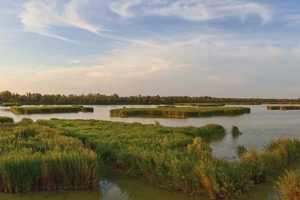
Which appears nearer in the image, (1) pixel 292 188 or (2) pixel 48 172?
(1) pixel 292 188

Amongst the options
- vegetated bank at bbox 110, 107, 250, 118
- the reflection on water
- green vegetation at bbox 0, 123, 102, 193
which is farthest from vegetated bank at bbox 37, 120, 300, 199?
vegetated bank at bbox 110, 107, 250, 118

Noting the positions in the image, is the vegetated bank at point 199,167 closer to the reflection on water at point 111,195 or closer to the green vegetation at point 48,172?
the reflection on water at point 111,195

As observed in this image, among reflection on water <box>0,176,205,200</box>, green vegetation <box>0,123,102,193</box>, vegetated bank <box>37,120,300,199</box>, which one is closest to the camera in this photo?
vegetated bank <box>37,120,300,199</box>

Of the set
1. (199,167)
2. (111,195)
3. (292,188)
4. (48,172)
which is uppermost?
(199,167)

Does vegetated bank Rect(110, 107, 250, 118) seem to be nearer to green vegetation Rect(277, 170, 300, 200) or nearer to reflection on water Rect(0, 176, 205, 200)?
reflection on water Rect(0, 176, 205, 200)

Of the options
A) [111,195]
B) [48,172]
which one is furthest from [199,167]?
[48,172]

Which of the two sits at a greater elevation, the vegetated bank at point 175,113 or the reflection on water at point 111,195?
the vegetated bank at point 175,113

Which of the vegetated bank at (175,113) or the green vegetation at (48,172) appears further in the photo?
the vegetated bank at (175,113)

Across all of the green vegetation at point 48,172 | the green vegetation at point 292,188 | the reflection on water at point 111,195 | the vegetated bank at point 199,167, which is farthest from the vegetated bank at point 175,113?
the green vegetation at point 292,188

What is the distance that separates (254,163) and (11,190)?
27.2 feet

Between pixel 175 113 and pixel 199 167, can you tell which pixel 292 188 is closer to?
pixel 199 167

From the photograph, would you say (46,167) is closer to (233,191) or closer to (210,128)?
(233,191)

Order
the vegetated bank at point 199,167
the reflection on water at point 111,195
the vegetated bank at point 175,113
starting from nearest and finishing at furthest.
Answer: the vegetated bank at point 199,167
the reflection on water at point 111,195
the vegetated bank at point 175,113

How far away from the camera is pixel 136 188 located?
10.2m
